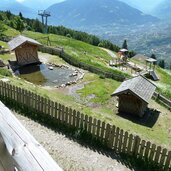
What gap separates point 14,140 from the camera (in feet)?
7.61

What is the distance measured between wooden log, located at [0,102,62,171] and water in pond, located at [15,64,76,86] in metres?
25.0

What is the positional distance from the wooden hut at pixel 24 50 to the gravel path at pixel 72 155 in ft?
64.5

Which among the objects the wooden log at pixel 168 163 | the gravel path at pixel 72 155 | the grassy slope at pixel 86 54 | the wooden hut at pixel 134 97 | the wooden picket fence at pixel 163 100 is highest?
the wooden log at pixel 168 163

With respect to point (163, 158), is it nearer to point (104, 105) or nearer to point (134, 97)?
point (134, 97)

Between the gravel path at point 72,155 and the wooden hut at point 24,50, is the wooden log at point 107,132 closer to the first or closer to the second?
the gravel path at point 72,155

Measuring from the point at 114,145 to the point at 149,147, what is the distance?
1891mm

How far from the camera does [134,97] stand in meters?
22.0

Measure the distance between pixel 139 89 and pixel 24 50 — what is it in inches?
663

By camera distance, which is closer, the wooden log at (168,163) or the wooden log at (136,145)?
the wooden log at (168,163)

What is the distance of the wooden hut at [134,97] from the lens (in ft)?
70.8

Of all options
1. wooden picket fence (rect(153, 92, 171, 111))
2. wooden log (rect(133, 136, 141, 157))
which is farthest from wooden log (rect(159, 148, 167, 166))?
wooden picket fence (rect(153, 92, 171, 111))

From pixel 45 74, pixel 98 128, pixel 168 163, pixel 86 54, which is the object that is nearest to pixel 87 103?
pixel 45 74

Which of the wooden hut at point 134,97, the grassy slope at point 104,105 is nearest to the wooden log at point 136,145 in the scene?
the grassy slope at point 104,105

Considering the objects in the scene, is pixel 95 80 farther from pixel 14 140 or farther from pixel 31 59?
pixel 14 140
